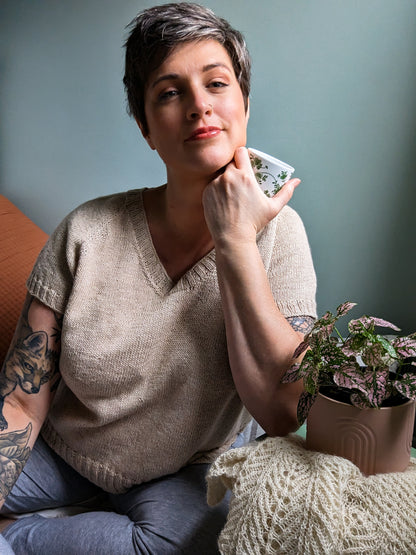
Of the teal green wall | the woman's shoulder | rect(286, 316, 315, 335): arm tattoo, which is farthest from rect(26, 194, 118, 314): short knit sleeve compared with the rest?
the teal green wall

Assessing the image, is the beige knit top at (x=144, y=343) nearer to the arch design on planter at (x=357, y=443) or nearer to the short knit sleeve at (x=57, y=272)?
the short knit sleeve at (x=57, y=272)

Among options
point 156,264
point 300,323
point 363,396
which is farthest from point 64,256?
point 363,396

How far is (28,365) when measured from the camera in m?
1.26

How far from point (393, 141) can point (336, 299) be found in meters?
0.49

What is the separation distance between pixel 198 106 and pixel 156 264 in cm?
35

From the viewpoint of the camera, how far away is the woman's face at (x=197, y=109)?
114 centimetres

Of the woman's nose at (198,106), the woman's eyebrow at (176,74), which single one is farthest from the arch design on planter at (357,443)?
the woman's eyebrow at (176,74)

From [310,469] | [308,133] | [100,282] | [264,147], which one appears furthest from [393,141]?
[310,469]

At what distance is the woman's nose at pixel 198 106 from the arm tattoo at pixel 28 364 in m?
0.54

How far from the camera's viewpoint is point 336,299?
1731 millimetres

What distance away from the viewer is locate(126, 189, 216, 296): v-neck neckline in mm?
1214

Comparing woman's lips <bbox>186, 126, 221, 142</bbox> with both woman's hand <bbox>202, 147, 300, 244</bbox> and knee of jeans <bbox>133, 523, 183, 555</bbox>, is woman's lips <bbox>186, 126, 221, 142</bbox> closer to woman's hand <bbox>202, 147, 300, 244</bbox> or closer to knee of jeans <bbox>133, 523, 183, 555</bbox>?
woman's hand <bbox>202, 147, 300, 244</bbox>

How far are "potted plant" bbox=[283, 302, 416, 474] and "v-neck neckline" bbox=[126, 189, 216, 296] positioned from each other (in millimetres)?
434

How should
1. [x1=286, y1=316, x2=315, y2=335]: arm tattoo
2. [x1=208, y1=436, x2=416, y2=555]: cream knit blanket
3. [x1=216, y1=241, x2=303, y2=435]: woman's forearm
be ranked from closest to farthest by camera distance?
[x1=208, y1=436, x2=416, y2=555]: cream knit blanket
[x1=216, y1=241, x2=303, y2=435]: woman's forearm
[x1=286, y1=316, x2=315, y2=335]: arm tattoo
